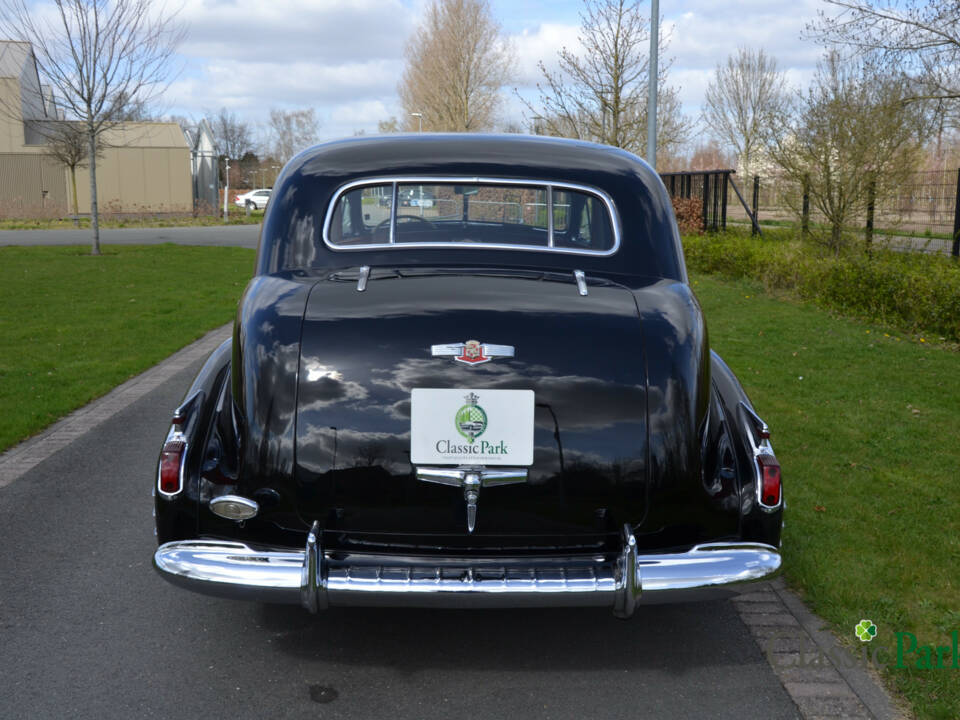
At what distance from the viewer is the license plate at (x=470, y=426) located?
3064 millimetres

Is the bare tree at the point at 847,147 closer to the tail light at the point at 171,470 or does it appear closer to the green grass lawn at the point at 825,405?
the green grass lawn at the point at 825,405

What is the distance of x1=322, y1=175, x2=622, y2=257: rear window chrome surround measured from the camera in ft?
12.5

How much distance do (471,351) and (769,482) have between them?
3.76ft

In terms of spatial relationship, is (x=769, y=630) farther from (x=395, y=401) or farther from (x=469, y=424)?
(x=395, y=401)

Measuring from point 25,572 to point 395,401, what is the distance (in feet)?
7.40

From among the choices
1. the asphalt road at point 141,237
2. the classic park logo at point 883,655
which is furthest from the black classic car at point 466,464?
the asphalt road at point 141,237

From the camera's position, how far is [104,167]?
48625mm

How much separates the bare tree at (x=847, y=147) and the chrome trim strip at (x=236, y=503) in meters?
12.1

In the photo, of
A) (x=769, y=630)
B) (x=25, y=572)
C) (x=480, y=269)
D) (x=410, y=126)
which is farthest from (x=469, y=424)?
(x=410, y=126)

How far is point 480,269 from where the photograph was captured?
357 centimetres

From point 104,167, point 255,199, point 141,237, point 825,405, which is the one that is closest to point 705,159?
point 255,199

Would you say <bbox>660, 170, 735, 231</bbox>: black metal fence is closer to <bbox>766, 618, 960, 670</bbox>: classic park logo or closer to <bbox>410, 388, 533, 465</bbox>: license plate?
<bbox>766, 618, 960, 670</bbox>: classic park logo

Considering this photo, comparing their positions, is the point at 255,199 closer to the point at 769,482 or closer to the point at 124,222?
the point at 124,222

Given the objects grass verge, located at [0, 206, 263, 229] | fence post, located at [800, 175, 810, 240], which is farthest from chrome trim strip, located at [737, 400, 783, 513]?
grass verge, located at [0, 206, 263, 229]
